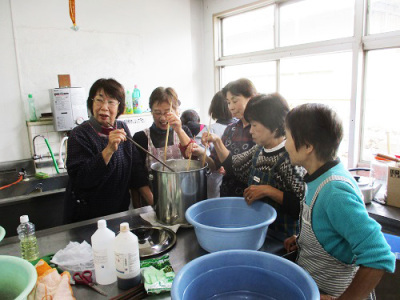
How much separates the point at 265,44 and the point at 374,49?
129 cm

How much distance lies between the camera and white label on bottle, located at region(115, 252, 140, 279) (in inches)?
34.0

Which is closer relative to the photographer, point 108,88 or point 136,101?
point 108,88

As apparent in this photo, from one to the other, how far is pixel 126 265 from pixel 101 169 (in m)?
0.59

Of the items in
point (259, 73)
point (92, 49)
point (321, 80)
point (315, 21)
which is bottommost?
point (321, 80)

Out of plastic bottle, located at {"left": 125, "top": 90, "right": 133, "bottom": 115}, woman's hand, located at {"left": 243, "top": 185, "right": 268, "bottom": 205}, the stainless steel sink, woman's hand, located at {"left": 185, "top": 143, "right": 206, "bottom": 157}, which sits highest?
plastic bottle, located at {"left": 125, "top": 90, "right": 133, "bottom": 115}

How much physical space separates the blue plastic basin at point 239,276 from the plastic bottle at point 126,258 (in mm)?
181

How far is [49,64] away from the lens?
3.03 m

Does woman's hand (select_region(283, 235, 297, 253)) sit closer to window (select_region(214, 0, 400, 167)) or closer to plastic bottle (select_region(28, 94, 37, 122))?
window (select_region(214, 0, 400, 167))

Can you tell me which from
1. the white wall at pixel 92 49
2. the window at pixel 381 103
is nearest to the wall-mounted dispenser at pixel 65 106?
the white wall at pixel 92 49

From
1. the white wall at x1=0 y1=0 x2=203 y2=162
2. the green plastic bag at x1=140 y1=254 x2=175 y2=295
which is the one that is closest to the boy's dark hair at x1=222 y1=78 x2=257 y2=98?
the green plastic bag at x1=140 y1=254 x2=175 y2=295

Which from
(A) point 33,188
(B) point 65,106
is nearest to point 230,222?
(A) point 33,188

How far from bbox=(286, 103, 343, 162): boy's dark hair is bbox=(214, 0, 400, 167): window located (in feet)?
4.31

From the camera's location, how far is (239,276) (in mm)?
851

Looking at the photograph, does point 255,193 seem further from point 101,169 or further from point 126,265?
point 101,169
